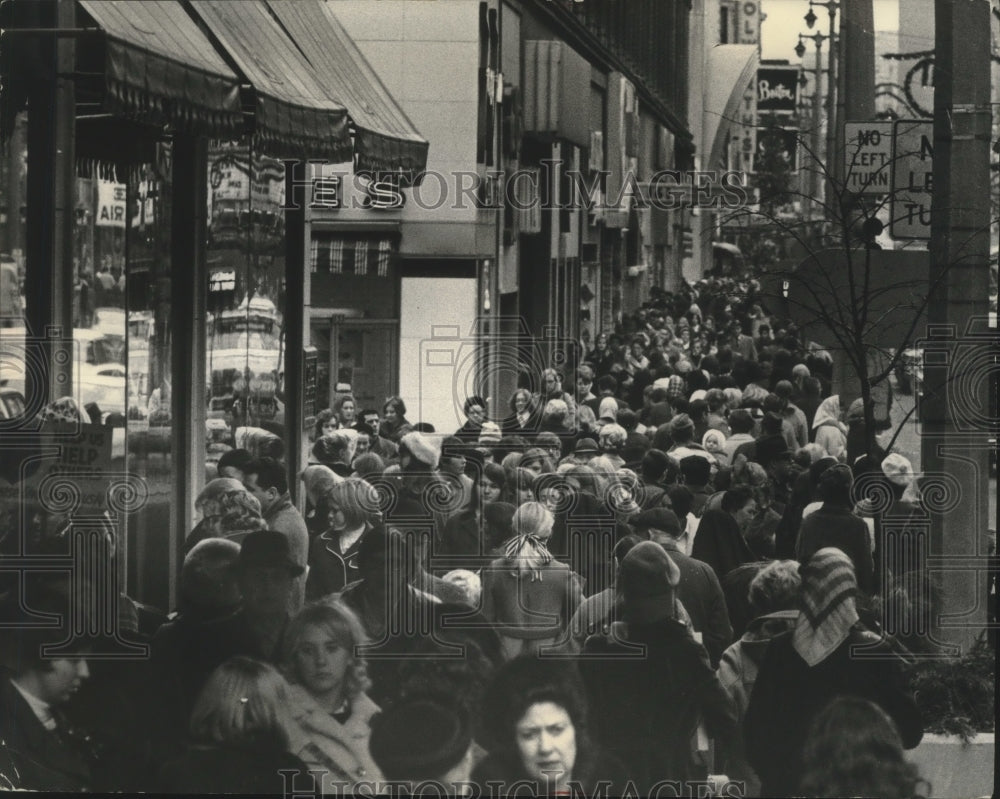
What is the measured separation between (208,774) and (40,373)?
1275mm

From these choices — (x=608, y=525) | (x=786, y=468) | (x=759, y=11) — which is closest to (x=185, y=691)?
(x=608, y=525)

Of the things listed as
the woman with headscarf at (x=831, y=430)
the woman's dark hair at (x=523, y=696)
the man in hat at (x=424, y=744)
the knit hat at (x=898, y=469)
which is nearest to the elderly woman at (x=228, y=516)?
the man in hat at (x=424, y=744)

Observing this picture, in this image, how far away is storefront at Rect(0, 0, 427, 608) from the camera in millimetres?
6082

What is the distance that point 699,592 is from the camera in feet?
20.4

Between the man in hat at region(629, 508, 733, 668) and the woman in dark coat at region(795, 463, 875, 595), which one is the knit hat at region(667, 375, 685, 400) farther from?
the woman in dark coat at region(795, 463, 875, 595)

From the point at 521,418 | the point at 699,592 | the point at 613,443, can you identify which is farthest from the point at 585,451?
the point at 699,592

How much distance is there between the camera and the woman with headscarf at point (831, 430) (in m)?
6.34

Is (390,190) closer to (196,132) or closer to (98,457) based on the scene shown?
(196,132)

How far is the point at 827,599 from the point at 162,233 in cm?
243

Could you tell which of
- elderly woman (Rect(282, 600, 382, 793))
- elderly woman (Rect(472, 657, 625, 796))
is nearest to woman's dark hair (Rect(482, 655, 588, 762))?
elderly woman (Rect(472, 657, 625, 796))

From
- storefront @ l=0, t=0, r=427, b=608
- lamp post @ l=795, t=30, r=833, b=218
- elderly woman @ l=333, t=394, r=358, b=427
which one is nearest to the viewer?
storefront @ l=0, t=0, r=427, b=608

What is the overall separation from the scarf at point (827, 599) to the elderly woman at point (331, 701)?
1.29 meters

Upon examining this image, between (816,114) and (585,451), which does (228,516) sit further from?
(816,114)

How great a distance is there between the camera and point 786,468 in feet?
20.9
